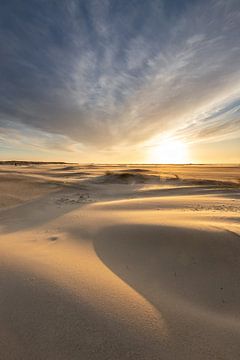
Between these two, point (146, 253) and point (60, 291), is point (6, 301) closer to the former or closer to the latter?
point (60, 291)

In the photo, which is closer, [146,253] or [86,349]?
[86,349]

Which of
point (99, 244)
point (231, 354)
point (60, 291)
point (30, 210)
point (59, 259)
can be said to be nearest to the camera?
point (231, 354)

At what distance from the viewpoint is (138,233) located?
4.48 meters

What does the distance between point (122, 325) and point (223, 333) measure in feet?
3.17

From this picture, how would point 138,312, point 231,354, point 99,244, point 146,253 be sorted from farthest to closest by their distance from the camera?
point 99,244, point 146,253, point 138,312, point 231,354

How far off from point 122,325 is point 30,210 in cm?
657

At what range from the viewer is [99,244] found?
4.25 meters

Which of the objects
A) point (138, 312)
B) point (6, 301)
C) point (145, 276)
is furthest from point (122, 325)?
point (6, 301)

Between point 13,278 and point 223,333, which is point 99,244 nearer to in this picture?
point 13,278

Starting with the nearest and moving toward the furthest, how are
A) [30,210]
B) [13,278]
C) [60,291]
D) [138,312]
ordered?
1. [138,312]
2. [60,291]
3. [13,278]
4. [30,210]

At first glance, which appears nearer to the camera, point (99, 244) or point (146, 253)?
point (146, 253)

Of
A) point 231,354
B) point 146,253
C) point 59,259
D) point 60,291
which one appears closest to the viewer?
point 231,354

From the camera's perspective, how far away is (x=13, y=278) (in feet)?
9.36

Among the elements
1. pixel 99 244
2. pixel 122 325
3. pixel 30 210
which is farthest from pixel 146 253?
pixel 30 210
